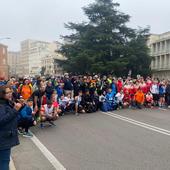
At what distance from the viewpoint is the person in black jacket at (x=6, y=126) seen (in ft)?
15.3

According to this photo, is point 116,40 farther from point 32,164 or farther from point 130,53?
point 32,164

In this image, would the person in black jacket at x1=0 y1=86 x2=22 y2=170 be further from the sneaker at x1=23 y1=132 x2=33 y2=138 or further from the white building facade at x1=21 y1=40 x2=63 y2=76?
the white building facade at x1=21 y1=40 x2=63 y2=76

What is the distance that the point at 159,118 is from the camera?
47.5 feet

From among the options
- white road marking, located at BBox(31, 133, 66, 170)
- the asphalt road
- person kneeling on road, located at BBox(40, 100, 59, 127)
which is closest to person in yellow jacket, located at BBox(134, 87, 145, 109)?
the asphalt road

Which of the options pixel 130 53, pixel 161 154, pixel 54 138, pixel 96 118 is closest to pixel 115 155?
pixel 161 154

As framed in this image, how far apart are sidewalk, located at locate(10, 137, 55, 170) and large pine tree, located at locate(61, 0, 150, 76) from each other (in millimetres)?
38326

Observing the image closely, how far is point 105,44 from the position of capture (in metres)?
49.7

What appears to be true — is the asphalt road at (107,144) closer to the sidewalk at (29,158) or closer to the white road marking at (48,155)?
the white road marking at (48,155)

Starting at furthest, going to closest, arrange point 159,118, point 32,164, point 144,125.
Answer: point 159,118 → point 144,125 → point 32,164

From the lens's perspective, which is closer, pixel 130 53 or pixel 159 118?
pixel 159 118

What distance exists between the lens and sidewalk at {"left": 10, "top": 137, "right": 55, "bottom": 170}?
7145mm

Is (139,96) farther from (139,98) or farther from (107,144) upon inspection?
(107,144)

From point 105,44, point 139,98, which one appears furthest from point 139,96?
point 105,44

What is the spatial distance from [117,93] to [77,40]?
113ft
